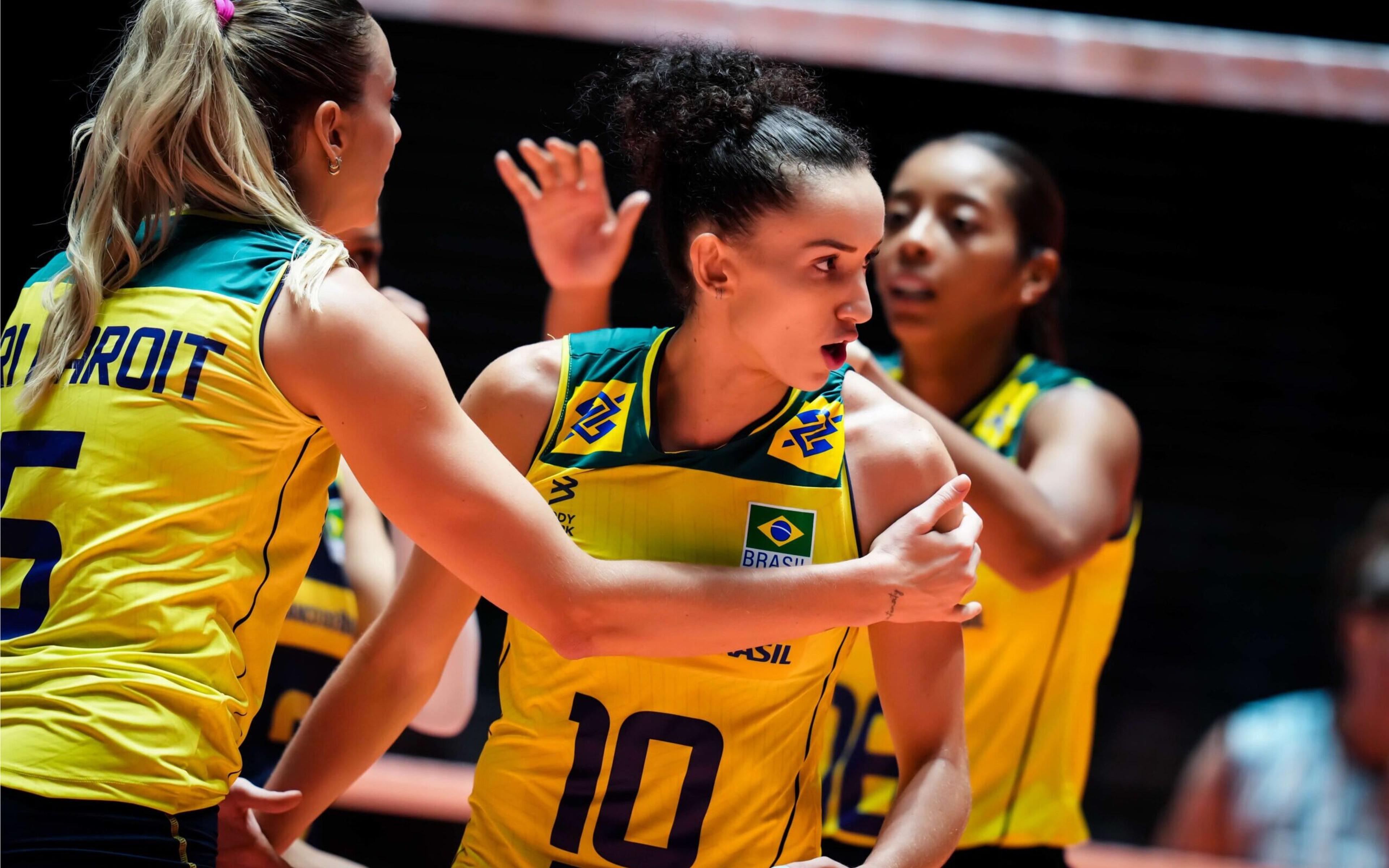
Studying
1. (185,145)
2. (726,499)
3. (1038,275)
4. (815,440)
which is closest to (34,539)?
(185,145)

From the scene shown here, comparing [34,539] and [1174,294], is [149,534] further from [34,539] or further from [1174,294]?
[1174,294]

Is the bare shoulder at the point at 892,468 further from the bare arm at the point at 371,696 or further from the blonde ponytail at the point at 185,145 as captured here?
the blonde ponytail at the point at 185,145

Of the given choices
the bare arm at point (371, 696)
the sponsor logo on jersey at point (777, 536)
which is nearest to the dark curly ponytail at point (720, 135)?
the sponsor logo on jersey at point (777, 536)

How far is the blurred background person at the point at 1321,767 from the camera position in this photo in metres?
2.57

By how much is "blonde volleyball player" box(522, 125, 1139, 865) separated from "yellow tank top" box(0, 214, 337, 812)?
0.96 m

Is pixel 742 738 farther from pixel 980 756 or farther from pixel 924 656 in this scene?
pixel 980 756

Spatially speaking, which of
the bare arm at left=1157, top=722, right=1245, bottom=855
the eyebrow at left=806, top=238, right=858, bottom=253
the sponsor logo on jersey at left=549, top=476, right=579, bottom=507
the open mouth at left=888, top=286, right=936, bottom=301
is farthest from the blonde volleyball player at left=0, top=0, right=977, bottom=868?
the bare arm at left=1157, top=722, right=1245, bottom=855

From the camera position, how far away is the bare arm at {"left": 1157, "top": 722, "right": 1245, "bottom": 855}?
300 centimetres

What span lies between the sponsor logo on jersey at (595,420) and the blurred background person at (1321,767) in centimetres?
157

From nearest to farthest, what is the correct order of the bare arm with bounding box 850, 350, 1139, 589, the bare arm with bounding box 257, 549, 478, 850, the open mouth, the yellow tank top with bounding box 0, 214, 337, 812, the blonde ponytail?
the yellow tank top with bounding box 0, 214, 337, 812 → the blonde ponytail → the bare arm with bounding box 257, 549, 478, 850 → the bare arm with bounding box 850, 350, 1139, 589 → the open mouth

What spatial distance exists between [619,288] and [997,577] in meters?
3.61

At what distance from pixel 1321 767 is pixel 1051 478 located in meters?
0.91

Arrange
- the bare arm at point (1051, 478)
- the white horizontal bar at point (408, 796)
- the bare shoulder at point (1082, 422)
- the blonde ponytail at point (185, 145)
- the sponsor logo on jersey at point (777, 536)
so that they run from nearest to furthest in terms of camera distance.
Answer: the blonde ponytail at point (185, 145)
the sponsor logo on jersey at point (777, 536)
the bare arm at point (1051, 478)
the bare shoulder at point (1082, 422)
the white horizontal bar at point (408, 796)

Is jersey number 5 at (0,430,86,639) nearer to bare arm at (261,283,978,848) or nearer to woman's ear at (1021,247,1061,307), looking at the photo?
bare arm at (261,283,978,848)
